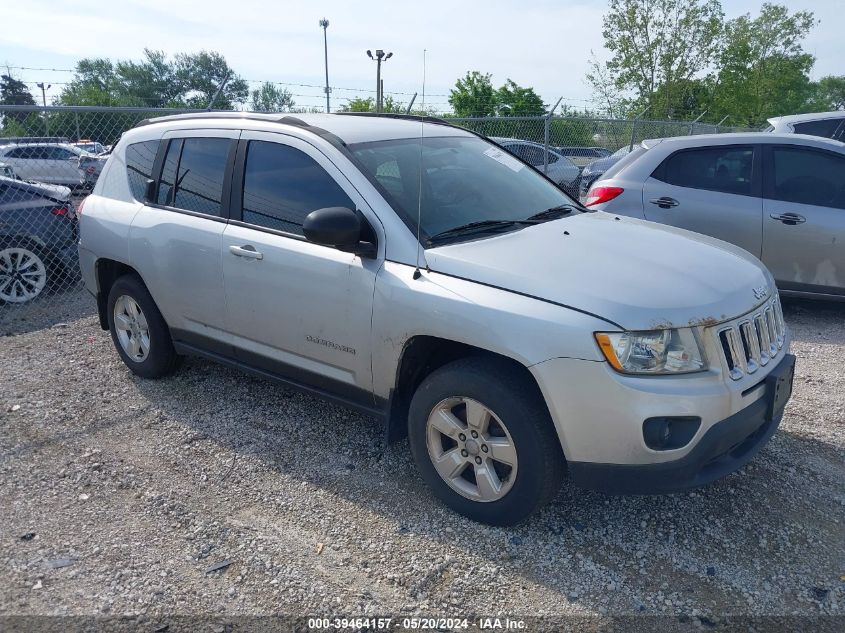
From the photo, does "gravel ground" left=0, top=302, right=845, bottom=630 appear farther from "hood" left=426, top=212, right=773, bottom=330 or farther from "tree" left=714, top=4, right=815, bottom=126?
"tree" left=714, top=4, right=815, bottom=126

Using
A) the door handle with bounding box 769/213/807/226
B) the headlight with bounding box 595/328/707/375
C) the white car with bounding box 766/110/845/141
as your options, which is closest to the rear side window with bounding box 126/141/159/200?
the headlight with bounding box 595/328/707/375

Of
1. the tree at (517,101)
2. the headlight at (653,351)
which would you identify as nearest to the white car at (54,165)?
the headlight at (653,351)

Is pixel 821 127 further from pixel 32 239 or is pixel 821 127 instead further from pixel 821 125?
pixel 32 239

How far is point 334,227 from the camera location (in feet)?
10.3

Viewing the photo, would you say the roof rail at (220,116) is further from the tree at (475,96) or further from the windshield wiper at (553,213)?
the tree at (475,96)

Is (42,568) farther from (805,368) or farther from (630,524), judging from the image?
(805,368)

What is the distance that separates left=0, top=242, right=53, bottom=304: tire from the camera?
7047 millimetres

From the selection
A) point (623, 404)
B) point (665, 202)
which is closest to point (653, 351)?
point (623, 404)

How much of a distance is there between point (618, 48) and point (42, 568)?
27.4 m

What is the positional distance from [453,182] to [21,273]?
5536 millimetres

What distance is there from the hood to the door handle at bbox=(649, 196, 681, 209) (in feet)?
9.37

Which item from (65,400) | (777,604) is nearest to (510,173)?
(777,604)

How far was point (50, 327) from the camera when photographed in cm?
642

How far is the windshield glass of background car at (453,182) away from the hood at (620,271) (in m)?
0.24
